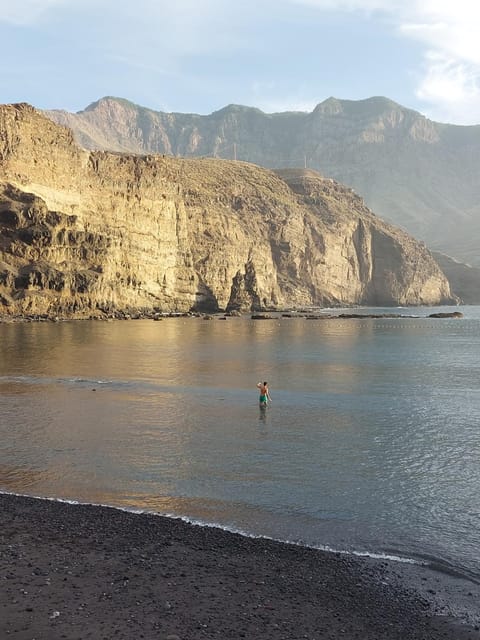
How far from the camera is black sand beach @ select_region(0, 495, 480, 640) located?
28.7ft

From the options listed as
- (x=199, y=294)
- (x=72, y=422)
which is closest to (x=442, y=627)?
(x=72, y=422)

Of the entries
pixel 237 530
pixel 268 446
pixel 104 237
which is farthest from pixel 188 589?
pixel 104 237

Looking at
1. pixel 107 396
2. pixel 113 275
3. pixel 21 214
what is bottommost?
pixel 107 396

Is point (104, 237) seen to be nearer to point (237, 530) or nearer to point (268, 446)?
point (268, 446)

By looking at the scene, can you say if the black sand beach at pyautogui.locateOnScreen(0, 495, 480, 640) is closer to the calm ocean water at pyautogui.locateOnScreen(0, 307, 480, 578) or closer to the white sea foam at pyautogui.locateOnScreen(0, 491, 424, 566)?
the white sea foam at pyautogui.locateOnScreen(0, 491, 424, 566)

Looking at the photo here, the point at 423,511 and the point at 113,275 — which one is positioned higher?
the point at 113,275

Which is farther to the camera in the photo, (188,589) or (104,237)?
(104,237)

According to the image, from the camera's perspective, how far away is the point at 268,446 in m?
22.0

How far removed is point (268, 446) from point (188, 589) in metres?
12.1

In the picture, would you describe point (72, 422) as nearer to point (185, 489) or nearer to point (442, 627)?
point (185, 489)

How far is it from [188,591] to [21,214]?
100 m

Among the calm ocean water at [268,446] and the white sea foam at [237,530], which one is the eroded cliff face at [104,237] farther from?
the white sea foam at [237,530]

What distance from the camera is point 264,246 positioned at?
188 meters

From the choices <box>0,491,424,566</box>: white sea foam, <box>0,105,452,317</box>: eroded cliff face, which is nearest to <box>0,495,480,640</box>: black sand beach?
<box>0,491,424,566</box>: white sea foam
